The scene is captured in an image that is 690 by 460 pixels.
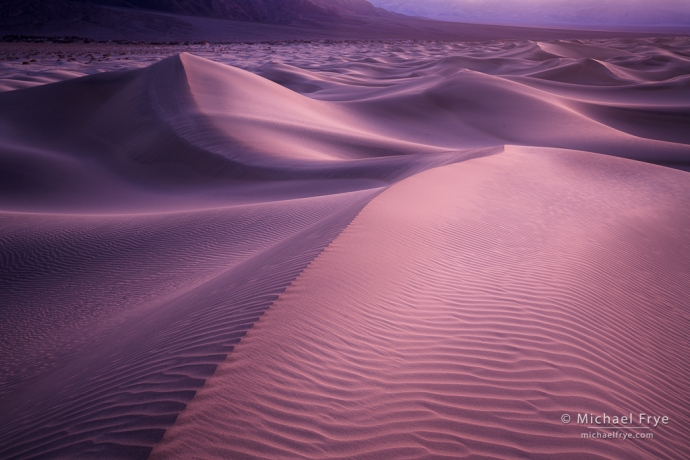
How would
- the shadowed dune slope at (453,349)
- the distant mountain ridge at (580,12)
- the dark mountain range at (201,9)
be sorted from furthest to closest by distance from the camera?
the distant mountain ridge at (580,12) → the dark mountain range at (201,9) → the shadowed dune slope at (453,349)

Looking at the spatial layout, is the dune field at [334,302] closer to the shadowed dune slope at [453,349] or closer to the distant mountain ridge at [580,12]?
the shadowed dune slope at [453,349]

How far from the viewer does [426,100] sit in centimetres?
1686

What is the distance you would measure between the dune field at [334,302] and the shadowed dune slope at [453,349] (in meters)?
0.01

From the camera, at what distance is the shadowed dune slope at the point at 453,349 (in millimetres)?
2107

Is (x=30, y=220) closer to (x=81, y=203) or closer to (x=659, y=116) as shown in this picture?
(x=81, y=203)

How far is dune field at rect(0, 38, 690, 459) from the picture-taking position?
217 centimetres

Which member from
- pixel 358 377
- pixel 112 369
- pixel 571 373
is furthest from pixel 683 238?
pixel 112 369

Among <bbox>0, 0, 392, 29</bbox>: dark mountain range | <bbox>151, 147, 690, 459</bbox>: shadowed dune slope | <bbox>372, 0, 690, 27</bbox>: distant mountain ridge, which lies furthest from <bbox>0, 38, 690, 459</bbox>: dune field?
<bbox>372, 0, 690, 27</bbox>: distant mountain ridge

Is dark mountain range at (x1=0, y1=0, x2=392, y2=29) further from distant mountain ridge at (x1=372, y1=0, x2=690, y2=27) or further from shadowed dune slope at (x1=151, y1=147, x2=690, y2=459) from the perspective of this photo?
distant mountain ridge at (x1=372, y1=0, x2=690, y2=27)

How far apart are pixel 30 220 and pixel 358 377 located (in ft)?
20.9

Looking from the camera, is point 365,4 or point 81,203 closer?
point 81,203

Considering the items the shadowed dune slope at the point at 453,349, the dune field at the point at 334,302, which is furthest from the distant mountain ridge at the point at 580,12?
the shadowed dune slope at the point at 453,349

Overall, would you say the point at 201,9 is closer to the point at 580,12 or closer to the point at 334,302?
the point at 334,302

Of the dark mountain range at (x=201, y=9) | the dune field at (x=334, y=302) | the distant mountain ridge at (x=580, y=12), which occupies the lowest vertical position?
the dune field at (x=334, y=302)
